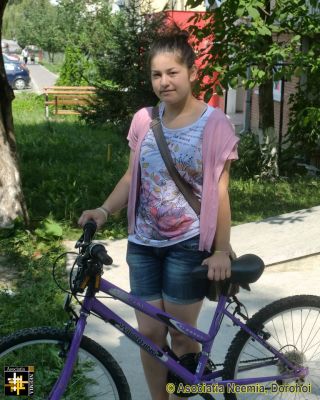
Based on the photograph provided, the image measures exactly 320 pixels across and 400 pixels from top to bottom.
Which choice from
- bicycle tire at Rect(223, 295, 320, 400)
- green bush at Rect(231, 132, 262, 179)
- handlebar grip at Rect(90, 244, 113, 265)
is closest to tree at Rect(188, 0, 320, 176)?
green bush at Rect(231, 132, 262, 179)

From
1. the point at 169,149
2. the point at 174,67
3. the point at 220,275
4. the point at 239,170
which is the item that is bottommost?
the point at 239,170

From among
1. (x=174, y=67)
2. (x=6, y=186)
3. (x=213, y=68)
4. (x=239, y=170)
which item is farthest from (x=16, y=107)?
(x=174, y=67)

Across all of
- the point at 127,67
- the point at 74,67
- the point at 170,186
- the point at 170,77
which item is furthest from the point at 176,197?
the point at 74,67

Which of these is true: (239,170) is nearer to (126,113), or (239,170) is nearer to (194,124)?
(126,113)

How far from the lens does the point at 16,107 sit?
22562 millimetres

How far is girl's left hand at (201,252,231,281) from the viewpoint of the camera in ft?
8.68

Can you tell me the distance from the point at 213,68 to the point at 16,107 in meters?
15.3

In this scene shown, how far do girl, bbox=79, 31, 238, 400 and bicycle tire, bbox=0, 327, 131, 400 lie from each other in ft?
0.84

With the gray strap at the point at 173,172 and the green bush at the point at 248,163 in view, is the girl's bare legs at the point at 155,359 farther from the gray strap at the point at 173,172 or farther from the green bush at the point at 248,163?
the green bush at the point at 248,163

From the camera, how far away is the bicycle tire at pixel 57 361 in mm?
2535

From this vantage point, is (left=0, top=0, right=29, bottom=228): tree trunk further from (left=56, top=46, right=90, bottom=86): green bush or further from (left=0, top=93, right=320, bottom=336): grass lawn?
(left=56, top=46, right=90, bottom=86): green bush

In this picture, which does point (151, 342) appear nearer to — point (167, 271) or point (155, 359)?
point (155, 359)

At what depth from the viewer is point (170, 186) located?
2.70m

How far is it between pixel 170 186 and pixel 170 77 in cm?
44
